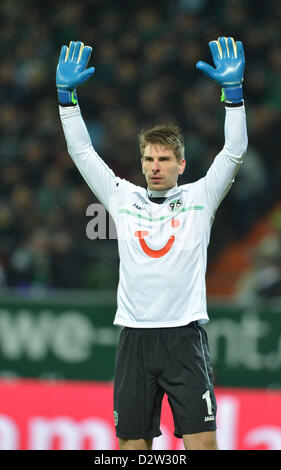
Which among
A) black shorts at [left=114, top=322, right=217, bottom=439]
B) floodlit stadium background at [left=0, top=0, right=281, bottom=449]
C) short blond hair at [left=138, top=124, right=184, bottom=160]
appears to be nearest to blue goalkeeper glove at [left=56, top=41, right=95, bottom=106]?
short blond hair at [left=138, top=124, right=184, bottom=160]

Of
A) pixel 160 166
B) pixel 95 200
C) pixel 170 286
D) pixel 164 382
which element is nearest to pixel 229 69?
pixel 160 166

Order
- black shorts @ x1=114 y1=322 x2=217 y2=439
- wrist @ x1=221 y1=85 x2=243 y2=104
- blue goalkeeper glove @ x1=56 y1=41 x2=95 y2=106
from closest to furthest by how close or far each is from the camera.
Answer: black shorts @ x1=114 y1=322 x2=217 y2=439 < wrist @ x1=221 y1=85 x2=243 y2=104 < blue goalkeeper glove @ x1=56 y1=41 x2=95 y2=106

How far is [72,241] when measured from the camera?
30.9 feet

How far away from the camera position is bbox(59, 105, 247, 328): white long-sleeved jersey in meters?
3.99

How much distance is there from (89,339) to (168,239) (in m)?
4.53

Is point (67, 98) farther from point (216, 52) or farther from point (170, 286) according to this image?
point (170, 286)

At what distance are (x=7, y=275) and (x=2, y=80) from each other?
3.38m

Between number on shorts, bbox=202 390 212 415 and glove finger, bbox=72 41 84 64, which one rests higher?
glove finger, bbox=72 41 84 64

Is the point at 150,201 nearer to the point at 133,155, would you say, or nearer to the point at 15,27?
the point at 133,155

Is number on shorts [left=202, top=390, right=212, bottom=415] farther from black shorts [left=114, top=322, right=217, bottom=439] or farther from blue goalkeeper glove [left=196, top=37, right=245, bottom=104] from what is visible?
blue goalkeeper glove [left=196, top=37, right=245, bottom=104]

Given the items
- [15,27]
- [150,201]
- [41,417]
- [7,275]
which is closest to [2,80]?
[15,27]

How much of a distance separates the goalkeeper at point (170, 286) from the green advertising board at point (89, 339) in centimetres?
392
